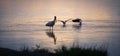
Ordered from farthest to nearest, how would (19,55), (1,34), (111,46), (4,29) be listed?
(4,29) < (1,34) < (111,46) < (19,55)

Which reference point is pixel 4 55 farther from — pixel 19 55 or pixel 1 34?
pixel 1 34

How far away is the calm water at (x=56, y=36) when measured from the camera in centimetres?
1595

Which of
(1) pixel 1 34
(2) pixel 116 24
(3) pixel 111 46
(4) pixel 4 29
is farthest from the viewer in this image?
(2) pixel 116 24

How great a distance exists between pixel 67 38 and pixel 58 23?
7809mm

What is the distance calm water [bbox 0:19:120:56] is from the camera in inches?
628

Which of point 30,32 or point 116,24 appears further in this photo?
point 116,24

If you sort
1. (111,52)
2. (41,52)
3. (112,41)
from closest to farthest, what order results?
(41,52) → (111,52) → (112,41)

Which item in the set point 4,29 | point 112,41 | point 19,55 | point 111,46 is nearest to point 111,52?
point 111,46

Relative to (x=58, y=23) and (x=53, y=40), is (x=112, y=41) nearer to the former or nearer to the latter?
(x=53, y=40)

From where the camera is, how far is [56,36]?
18750mm

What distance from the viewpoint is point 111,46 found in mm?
15859

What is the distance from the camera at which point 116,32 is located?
2039cm

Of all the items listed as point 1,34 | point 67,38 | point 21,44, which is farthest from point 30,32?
point 21,44

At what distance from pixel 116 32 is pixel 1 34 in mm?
5458
